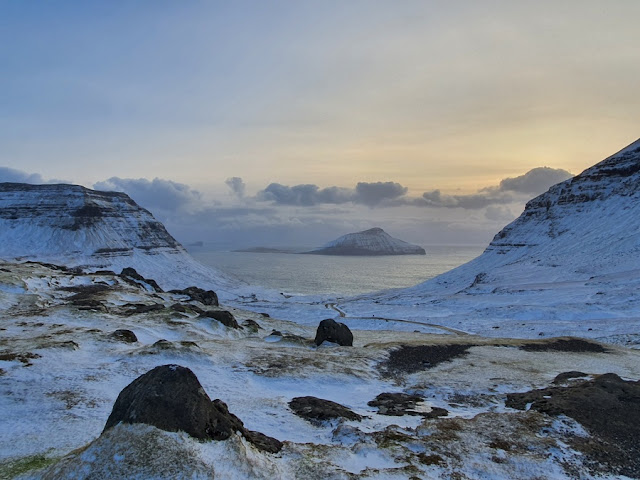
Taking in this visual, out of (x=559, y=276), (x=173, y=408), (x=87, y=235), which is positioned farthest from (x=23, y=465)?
(x=87, y=235)

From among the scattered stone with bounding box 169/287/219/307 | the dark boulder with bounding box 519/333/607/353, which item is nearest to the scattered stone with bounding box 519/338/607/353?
the dark boulder with bounding box 519/333/607/353

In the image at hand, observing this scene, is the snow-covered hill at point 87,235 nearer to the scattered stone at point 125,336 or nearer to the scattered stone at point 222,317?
the scattered stone at point 222,317

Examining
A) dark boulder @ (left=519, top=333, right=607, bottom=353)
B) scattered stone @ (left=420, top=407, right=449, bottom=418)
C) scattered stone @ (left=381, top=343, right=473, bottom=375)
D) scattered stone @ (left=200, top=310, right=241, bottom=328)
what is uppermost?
scattered stone @ (left=420, top=407, right=449, bottom=418)

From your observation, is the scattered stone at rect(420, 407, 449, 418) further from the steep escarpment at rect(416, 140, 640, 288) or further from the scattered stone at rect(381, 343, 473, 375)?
the steep escarpment at rect(416, 140, 640, 288)

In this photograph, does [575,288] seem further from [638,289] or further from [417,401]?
[417,401]

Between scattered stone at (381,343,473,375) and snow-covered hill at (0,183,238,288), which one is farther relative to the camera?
snow-covered hill at (0,183,238,288)

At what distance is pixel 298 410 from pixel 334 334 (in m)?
18.3

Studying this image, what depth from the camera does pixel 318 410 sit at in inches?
659

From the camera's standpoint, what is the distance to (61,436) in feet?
42.3

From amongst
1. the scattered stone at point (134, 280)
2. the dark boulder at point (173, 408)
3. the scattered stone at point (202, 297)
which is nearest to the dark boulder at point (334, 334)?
the dark boulder at point (173, 408)

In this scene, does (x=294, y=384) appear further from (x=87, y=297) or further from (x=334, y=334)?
(x=87, y=297)

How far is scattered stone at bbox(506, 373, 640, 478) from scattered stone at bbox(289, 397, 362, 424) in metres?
8.06

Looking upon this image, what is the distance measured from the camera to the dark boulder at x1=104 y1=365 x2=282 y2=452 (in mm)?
10789

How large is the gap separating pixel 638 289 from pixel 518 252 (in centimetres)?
6214
